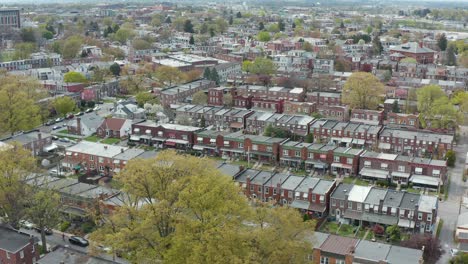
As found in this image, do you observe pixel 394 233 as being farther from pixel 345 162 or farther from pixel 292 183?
pixel 345 162

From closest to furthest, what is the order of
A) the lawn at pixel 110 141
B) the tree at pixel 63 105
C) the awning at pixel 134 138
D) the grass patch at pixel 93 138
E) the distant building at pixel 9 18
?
1. the awning at pixel 134 138
2. the lawn at pixel 110 141
3. the grass patch at pixel 93 138
4. the tree at pixel 63 105
5. the distant building at pixel 9 18

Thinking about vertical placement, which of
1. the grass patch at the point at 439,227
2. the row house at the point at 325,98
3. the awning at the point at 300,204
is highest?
the row house at the point at 325,98

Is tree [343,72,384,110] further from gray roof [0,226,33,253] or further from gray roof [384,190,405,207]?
gray roof [0,226,33,253]

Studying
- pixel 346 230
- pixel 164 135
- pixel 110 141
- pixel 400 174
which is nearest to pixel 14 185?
pixel 346 230

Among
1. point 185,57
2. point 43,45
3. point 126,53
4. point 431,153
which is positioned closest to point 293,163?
point 431,153

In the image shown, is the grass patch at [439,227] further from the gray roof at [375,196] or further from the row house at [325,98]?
the row house at [325,98]

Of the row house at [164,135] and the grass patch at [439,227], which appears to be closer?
the grass patch at [439,227]

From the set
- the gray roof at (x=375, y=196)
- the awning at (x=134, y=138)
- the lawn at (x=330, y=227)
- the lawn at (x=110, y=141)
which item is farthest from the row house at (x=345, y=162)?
the lawn at (x=110, y=141)
